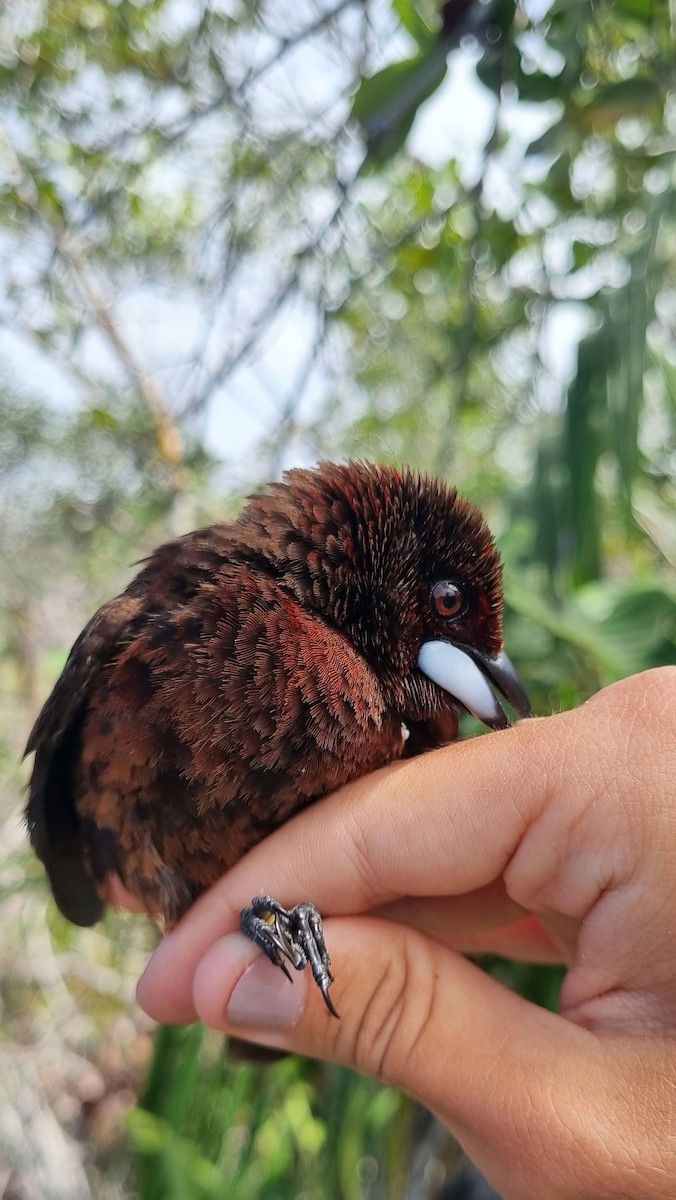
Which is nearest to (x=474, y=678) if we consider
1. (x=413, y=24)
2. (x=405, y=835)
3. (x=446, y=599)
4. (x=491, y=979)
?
Answer: (x=446, y=599)

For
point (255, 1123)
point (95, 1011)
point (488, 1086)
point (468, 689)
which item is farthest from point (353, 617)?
point (95, 1011)

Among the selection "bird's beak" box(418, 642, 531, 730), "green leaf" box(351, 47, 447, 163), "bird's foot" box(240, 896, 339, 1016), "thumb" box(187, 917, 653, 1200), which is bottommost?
"thumb" box(187, 917, 653, 1200)

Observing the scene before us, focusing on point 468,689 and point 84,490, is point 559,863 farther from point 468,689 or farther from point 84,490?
point 84,490

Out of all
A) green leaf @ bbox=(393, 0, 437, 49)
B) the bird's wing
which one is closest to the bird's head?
the bird's wing

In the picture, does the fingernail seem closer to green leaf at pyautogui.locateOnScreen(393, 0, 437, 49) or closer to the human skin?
the human skin

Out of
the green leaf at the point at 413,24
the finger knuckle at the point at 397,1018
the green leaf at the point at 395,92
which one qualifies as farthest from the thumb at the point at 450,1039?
the green leaf at the point at 413,24

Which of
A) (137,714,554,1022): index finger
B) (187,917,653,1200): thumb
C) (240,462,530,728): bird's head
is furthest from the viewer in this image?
(240,462,530,728): bird's head
